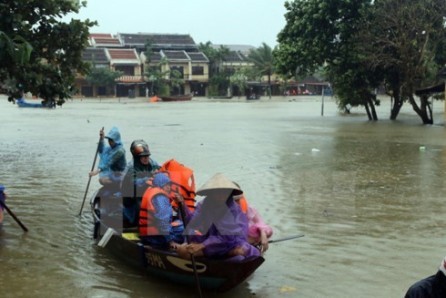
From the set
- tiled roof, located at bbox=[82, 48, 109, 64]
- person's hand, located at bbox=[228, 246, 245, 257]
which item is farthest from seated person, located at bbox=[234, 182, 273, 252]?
tiled roof, located at bbox=[82, 48, 109, 64]

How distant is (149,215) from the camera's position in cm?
542

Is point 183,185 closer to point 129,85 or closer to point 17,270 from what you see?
point 17,270

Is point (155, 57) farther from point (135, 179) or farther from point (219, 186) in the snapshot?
point (219, 186)

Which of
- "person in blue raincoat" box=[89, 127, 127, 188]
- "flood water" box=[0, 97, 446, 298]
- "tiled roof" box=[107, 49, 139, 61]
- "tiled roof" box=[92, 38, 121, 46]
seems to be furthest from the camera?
"tiled roof" box=[92, 38, 121, 46]

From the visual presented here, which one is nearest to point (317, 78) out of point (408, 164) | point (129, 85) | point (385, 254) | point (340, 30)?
point (129, 85)

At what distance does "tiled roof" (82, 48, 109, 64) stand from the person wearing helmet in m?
64.6

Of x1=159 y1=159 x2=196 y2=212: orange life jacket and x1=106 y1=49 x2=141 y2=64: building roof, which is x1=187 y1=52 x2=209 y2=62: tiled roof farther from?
x1=159 y1=159 x2=196 y2=212: orange life jacket

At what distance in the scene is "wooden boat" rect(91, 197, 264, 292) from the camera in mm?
4785

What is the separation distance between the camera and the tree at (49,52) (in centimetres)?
1241

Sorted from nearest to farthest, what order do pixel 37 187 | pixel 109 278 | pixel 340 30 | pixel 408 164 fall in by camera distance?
pixel 109 278
pixel 37 187
pixel 408 164
pixel 340 30

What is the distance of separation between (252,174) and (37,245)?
20.5 feet

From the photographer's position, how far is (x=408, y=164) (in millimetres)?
13758

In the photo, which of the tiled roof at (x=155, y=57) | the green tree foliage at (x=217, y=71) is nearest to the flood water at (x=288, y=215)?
the tiled roof at (x=155, y=57)

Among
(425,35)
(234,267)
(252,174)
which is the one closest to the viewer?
(234,267)
